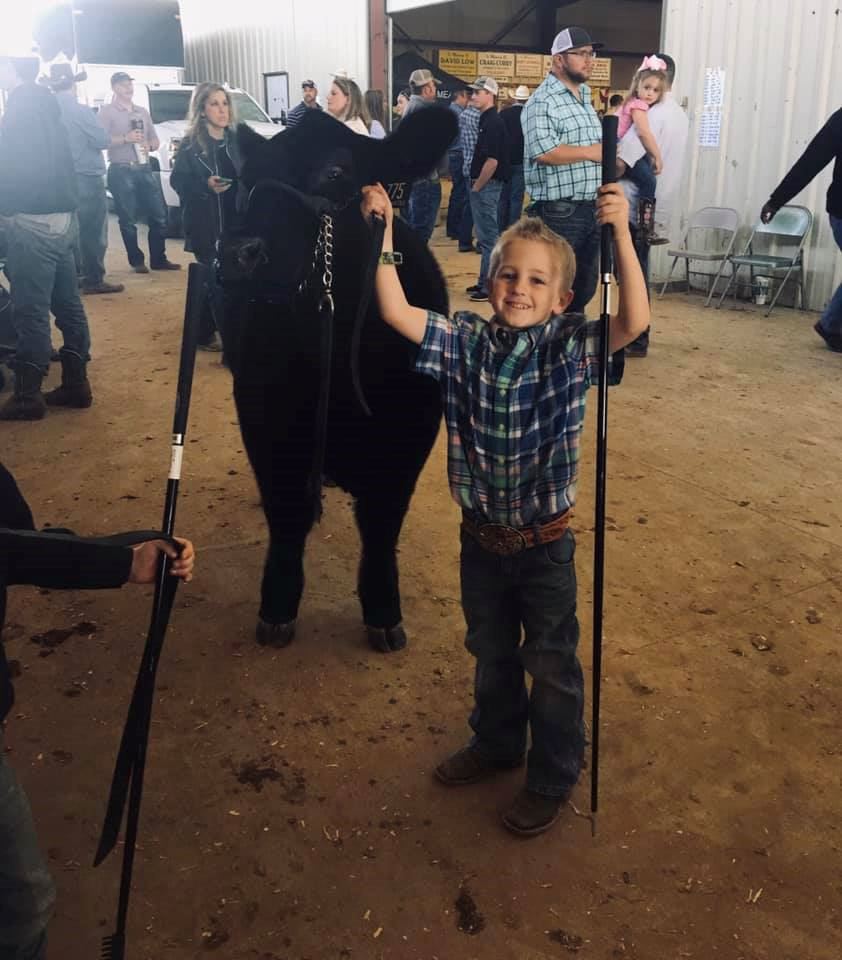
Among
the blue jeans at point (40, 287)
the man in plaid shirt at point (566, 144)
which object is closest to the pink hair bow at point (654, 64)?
the man in plaid shirt at point (566, 144)

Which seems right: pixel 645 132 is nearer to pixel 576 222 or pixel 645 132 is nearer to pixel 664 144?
pixel 664 144

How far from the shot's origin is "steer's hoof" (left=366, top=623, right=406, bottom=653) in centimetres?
279

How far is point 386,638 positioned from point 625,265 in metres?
1.43

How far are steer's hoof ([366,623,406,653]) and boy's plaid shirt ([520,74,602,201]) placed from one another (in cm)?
336

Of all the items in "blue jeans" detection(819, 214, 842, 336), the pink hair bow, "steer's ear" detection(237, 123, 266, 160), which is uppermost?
the pink hair bow

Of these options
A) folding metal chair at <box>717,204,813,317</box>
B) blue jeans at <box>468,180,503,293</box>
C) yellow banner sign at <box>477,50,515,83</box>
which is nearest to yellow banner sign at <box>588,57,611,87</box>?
yellow banner sign at <box>477,50,515,83</box>

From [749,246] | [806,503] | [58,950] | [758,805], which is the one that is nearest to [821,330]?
[749,246]

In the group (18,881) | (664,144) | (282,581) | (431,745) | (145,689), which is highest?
(664,144)

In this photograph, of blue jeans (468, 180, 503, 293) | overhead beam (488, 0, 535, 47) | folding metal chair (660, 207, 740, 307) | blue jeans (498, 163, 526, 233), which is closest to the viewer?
blue jeans (468, 180, 503, 293)

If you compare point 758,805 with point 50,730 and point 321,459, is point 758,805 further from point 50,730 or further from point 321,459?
point 50,730

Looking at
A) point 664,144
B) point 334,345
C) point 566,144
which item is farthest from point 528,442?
point 664,144

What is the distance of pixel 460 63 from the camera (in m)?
17.8

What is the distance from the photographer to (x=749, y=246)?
819cm

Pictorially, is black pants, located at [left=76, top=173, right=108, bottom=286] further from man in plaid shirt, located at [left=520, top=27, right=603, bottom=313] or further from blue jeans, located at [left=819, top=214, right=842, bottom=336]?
blue jeans, located at [left=819, top=214, right=842, bottom=336]
